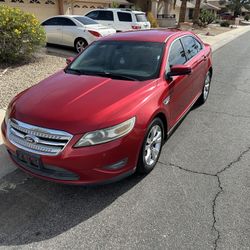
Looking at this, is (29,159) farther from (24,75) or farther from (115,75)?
(24,75)

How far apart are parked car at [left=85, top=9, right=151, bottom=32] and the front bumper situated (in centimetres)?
1392

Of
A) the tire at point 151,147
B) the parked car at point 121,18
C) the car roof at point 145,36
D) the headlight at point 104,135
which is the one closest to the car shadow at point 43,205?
the tire at point 151,147

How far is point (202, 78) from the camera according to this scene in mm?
6039

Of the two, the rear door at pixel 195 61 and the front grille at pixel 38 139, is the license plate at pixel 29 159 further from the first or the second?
the rear door at pixel 195 61

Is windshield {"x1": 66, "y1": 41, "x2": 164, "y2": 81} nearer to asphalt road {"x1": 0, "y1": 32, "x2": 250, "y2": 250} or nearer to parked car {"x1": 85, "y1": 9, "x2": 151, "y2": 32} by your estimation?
asphalt road {"x1": 0, "y1": 32, "x2": 250, "y2": 250}

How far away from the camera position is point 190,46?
5.61m

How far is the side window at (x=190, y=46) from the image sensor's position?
532cm

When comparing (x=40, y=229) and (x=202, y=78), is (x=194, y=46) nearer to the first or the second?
(x=202, y=78)

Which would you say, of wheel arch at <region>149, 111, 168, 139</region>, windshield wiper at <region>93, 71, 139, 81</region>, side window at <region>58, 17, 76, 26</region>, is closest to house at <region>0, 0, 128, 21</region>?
side window at <region>58, 17, 76, 26</region>

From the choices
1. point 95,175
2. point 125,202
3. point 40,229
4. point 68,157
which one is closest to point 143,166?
point 125,202

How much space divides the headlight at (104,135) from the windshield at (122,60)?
41.2 inches

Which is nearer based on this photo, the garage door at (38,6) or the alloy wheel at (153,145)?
the alloy wheel at (153,145)

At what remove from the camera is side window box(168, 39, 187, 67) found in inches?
178

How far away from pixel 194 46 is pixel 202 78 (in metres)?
0.63
